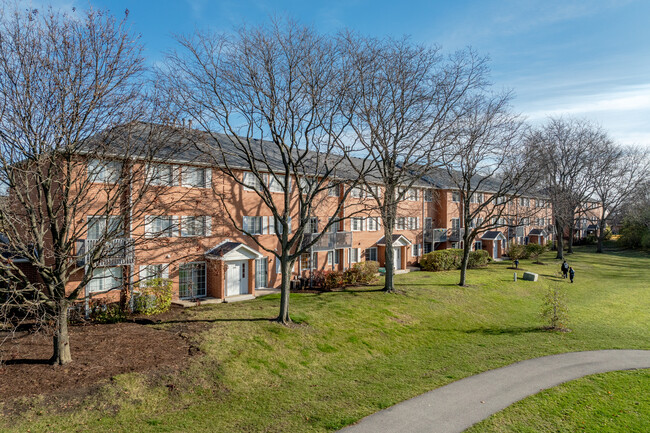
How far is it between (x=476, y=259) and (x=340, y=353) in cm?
2519

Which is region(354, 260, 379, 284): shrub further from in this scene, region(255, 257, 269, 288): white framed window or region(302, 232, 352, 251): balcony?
region(255, 257, 269, 288): white framed window

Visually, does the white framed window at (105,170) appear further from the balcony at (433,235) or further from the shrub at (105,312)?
the balcony at (433,235)

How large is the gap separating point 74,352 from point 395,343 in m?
11.8

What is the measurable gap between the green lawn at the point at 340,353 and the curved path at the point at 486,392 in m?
0.48

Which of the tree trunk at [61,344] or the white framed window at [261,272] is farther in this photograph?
the white framed window at [261,272]

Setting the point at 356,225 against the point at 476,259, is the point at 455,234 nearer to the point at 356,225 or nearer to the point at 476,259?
the point at 476,259

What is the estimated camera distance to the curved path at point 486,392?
365 inches

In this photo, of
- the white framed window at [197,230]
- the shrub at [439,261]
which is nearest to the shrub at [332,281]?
the white framed window at [197,230]

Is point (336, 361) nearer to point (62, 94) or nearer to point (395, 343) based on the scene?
point (395, 343)

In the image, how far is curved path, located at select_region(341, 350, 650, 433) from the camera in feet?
30.4

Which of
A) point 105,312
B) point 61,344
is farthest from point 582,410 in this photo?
point 105,312

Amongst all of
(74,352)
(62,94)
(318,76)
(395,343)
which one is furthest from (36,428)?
(318,76)

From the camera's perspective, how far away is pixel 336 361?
14227 millimetres

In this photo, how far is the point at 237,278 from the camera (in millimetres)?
22031
